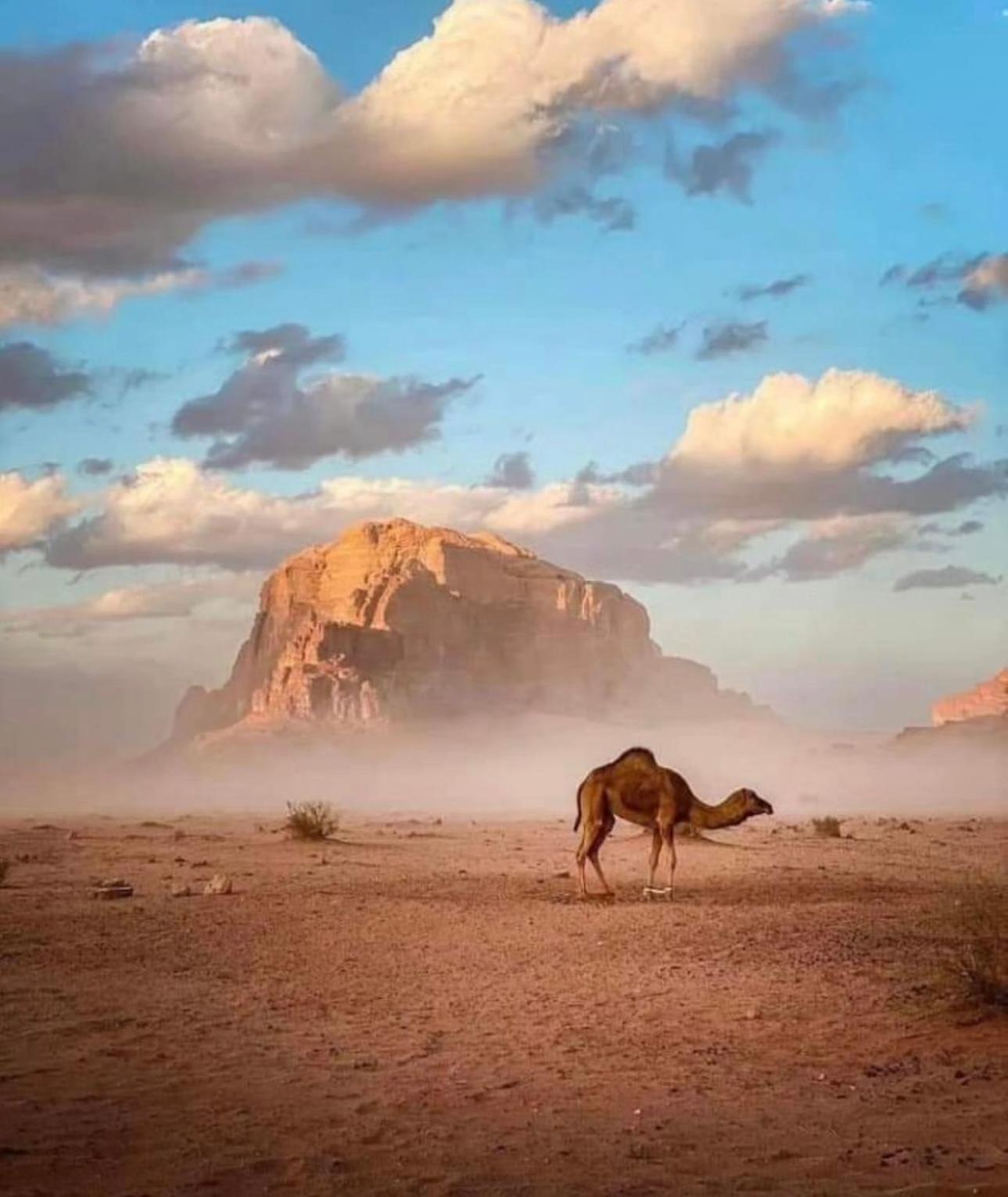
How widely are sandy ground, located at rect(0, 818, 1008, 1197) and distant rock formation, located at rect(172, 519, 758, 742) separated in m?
119

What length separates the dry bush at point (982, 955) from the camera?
1157 cm

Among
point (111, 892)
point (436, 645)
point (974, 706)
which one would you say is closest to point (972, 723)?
point (974, 706)

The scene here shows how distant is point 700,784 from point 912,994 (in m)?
98.6

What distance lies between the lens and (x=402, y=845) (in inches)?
1300

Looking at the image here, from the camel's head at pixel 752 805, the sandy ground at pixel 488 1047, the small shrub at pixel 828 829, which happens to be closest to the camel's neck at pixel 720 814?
the camel's head at pixel 752 805

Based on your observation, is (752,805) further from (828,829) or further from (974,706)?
(974,706)

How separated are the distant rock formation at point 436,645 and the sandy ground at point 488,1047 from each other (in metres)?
119

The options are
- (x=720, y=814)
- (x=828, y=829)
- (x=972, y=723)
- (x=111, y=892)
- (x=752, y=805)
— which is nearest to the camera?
(x=111, y=892)

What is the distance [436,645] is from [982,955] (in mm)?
139709

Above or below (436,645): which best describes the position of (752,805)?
below

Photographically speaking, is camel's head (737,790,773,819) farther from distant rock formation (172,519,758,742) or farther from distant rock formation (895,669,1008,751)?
distant rock formation (172,519,758,742)

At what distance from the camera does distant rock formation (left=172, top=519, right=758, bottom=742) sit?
13962 centimetres

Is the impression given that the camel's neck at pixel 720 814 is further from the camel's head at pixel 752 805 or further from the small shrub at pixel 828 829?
the small shrub at pixel 828 829

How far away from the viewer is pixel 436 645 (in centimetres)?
15138
